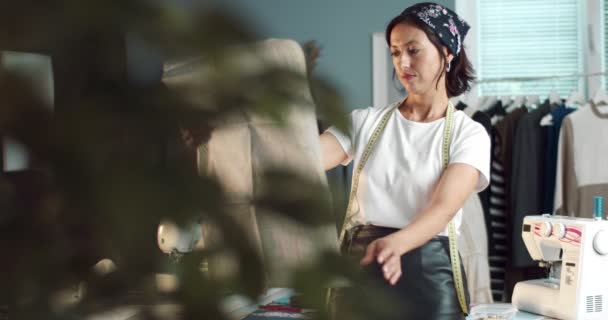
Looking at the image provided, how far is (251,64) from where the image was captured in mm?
204

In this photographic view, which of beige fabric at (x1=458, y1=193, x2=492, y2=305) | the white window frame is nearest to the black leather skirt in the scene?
beige fabric at (x1=458, y1=193, x2=492, y2=305)

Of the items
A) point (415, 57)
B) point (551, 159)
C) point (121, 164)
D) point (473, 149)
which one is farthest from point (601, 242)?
point (121, 164)

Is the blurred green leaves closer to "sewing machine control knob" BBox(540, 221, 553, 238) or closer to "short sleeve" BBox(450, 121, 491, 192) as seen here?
"short sleeve" BBox(450, 121, 491, 192)

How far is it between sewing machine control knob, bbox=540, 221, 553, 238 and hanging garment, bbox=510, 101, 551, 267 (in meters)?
1.30

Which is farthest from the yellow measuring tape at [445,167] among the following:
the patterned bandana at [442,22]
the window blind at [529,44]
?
the window blind at [529,44]

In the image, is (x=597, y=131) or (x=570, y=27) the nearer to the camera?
(x=597, y=131)

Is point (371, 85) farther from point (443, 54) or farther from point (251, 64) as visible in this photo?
point (251, 64)

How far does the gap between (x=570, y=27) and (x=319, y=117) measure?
4.50 m

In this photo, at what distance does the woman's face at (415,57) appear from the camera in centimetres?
223

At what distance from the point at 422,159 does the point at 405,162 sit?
4 centimetres

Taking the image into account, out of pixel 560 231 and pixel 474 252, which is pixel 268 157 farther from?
pixel 474 252

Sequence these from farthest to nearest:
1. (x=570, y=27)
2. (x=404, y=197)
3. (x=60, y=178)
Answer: (x=570, y=27), (x=404, y=197), (x=60, y=178)

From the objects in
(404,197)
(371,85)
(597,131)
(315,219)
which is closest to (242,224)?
(315,219)

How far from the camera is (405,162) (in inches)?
86.5
